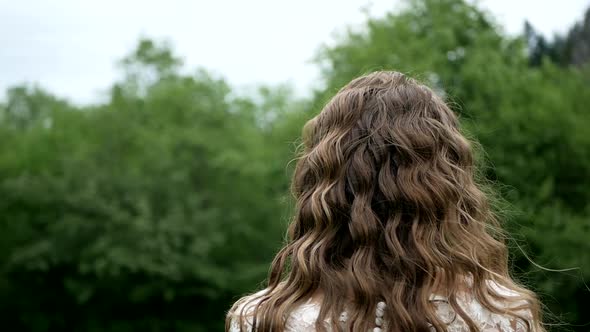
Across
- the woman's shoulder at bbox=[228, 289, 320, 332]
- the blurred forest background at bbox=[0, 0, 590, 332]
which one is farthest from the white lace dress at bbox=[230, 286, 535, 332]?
the blurred forest background at bbox=[0, 0, 590, 332]

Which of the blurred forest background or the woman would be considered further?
the blurred forest background

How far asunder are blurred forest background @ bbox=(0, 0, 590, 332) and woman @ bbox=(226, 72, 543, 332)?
51.2ft

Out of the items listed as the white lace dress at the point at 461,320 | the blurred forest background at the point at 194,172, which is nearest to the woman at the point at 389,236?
the white lace dress at the point at 461,320

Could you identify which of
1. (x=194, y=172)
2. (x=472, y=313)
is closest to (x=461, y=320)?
(x=472, y=313)

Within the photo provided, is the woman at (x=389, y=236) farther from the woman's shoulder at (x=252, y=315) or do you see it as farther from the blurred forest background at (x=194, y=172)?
the blurred forest background at (x=194, y=172)

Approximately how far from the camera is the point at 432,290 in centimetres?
194

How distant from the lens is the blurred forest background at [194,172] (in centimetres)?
1808

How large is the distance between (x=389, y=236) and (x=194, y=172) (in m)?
21.6

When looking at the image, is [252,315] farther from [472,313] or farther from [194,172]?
[194,172]

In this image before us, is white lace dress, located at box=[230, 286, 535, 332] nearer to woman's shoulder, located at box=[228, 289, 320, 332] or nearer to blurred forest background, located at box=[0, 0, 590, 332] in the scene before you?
woman's shoulder, located at box=[228, 289, 320, 332]

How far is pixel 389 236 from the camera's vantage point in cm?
199

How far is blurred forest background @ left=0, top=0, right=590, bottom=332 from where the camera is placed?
712 inches

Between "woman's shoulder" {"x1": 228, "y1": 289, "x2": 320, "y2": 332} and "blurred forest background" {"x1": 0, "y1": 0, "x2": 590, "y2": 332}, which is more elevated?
"blurred forest background" {"x1": 0, "y1": 0, "x2": 590, "y2": 332}

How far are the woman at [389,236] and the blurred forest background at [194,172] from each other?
15.6 m
